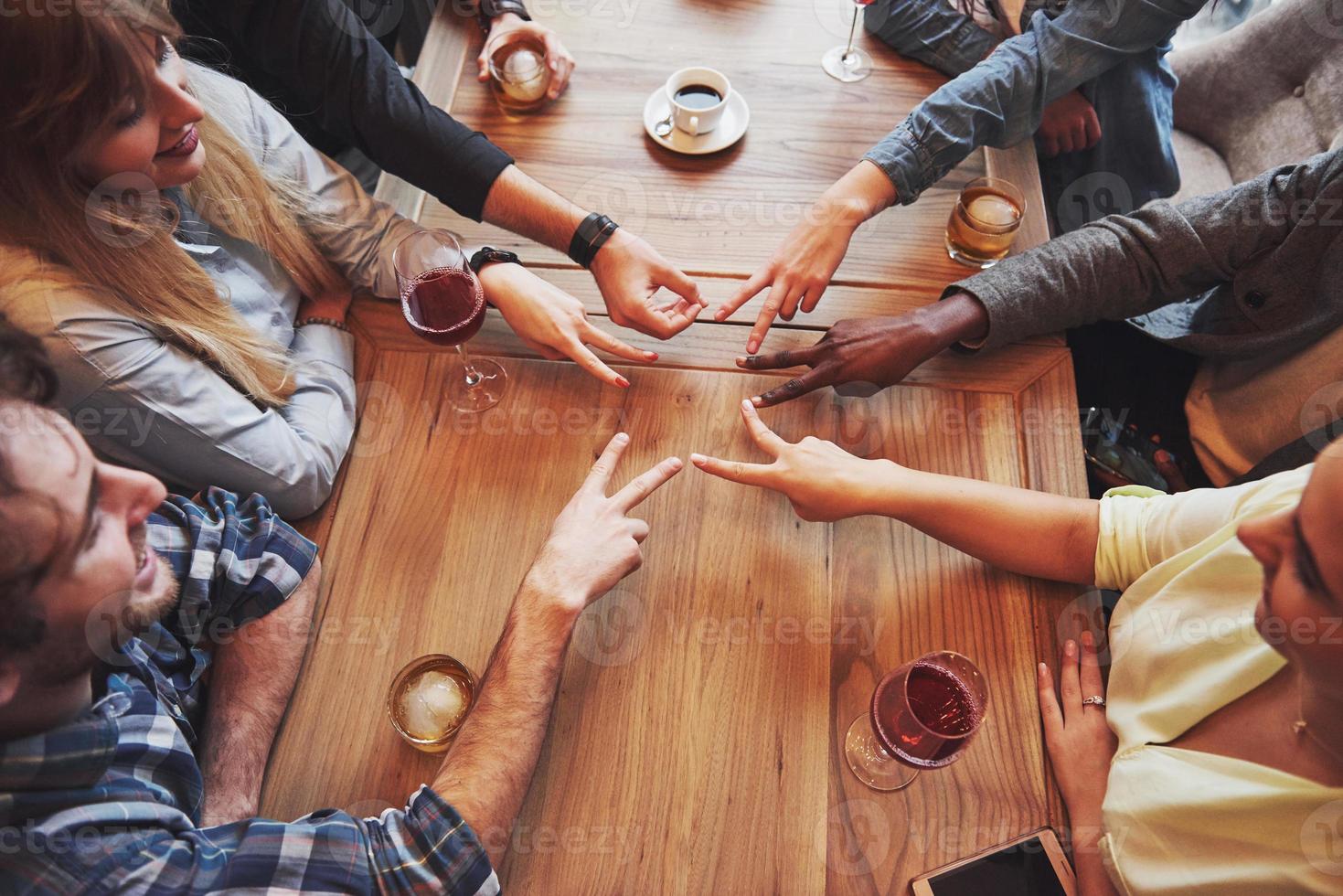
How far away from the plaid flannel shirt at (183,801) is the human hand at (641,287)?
589 millimetres

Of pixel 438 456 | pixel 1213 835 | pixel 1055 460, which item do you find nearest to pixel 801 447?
pixel 1055 460

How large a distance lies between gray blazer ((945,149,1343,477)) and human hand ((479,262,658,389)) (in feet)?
1.81

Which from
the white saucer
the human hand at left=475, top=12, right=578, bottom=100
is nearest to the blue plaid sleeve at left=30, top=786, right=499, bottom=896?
the white saucer

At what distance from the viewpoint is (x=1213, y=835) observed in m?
0.90

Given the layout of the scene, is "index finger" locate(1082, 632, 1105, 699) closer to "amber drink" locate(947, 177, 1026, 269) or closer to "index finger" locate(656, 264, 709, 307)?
"amber drink" locate(947, 177, 1026, 269)

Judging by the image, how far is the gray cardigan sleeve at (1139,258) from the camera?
1235mm

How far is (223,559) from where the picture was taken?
1.07 metres

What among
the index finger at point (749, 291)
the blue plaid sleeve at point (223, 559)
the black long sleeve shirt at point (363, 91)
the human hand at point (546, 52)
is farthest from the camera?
the human hand at point (546, 52)

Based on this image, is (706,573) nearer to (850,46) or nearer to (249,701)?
(249,701)

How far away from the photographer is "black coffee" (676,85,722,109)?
4.77 feet

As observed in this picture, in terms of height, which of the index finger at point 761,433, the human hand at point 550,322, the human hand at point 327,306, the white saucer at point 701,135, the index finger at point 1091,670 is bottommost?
the index finger at point 1091,670

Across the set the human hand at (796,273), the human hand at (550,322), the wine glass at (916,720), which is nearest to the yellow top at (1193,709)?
the wine glass at (916,720)

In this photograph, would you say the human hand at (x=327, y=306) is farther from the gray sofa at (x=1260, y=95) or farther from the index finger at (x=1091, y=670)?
the gray sofa at (x=1260, y=95)

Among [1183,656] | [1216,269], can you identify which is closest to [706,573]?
[1183,656]
